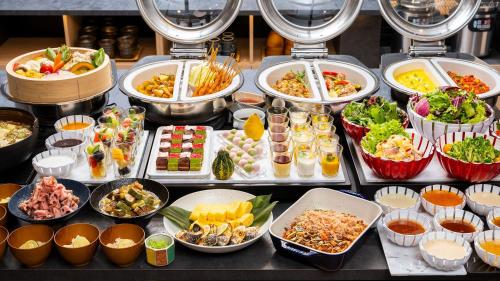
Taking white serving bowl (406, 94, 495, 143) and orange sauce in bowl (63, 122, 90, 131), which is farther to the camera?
orange sauce in bowl (63, 122, 90, 131)

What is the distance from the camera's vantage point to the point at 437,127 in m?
3.50

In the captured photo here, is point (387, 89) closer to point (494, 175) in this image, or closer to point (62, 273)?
point (494, 175)

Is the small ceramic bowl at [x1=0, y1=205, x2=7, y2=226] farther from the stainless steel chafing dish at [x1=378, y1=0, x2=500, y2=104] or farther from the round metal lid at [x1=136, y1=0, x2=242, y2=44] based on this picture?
the stainless steel chafing dish at [x1=378, y1=0, x2=500, y2=104]

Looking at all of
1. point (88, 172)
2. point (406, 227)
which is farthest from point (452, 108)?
point (88, 172)

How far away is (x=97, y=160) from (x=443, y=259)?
5.50 ft

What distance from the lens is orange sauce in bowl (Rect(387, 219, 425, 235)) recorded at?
9.72 feet

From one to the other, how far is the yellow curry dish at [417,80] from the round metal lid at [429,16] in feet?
0.71

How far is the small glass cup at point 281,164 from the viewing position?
3250 mm

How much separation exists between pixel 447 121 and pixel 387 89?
0.83 m

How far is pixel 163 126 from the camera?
377cm

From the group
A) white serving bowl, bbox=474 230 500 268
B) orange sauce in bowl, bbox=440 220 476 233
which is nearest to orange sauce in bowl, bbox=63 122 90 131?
orange sauce in bowl, bbox=440 220 476 233

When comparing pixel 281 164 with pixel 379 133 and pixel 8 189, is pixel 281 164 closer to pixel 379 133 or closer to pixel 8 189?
pixel 379 133

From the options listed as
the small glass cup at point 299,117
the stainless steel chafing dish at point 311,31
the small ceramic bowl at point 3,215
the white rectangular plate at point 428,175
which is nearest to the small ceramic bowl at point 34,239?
the small ceramic bowl at point 3,215

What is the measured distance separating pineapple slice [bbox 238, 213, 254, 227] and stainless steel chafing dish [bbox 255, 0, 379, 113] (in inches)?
48.4
